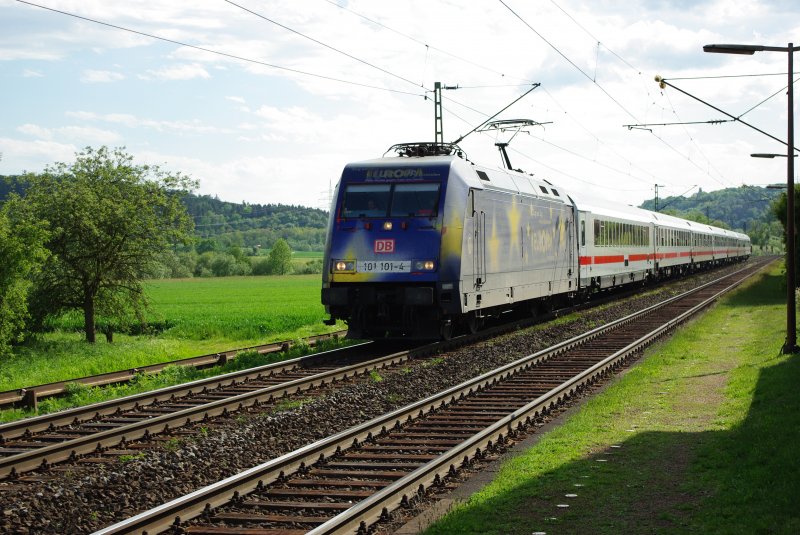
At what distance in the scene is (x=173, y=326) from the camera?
151 feet

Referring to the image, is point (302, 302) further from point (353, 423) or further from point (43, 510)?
point (43, 510)

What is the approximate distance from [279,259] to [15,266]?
273 feet

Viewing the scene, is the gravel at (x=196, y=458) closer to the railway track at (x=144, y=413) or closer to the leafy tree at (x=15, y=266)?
the railway track at (x=144, y=413)

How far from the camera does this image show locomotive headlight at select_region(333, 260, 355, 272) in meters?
19.9

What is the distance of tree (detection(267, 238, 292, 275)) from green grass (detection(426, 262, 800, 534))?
324 ft

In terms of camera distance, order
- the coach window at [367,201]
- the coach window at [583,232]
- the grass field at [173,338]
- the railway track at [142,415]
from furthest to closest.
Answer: the coach window at [583,232]
the grass field at [173,338]
the coach window at [367,201]
the railway track at [142,415]

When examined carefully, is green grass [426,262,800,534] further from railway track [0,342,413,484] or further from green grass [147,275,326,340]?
green grass [147,275,326,340]

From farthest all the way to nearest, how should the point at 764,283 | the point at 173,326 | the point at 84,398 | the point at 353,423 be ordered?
the point at 764,283 → the point at 173,326 → the point at 84,398 → the point at 353,423

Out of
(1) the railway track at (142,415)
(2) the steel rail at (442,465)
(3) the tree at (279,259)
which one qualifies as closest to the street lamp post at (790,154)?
(2) the steel rail at (442,465)

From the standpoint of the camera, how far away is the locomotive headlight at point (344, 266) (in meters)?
19.9

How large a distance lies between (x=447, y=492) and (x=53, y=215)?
1239 inches

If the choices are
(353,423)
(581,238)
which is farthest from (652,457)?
(581,238)

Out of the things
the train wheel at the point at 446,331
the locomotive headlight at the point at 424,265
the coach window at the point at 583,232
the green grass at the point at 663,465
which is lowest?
the green grass at the point at 663,465

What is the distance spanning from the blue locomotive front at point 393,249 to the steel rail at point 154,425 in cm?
292
